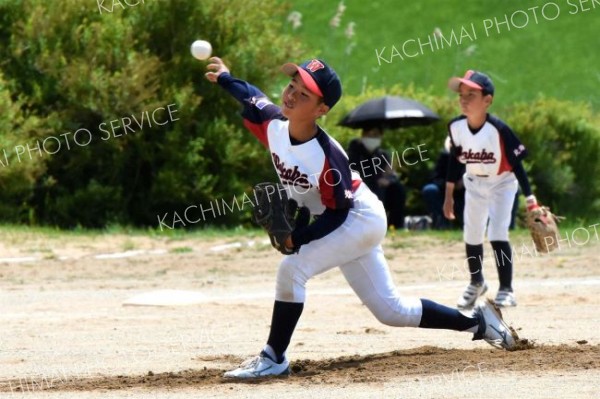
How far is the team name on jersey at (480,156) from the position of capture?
31.7ft

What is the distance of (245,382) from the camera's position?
20.6 feet

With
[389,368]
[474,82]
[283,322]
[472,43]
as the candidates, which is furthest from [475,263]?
[472,43]

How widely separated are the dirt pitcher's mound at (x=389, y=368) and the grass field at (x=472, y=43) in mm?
20794

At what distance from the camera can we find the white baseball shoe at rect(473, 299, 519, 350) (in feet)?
23.4

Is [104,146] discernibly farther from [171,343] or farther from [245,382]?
[245,382]

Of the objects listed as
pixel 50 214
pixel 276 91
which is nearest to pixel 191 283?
pixel 50 214

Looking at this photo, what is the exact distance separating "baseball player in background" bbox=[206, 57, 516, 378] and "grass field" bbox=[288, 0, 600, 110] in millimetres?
21163

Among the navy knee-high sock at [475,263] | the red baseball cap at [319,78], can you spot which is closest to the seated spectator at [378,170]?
the navy knee-high sock at [475,263]

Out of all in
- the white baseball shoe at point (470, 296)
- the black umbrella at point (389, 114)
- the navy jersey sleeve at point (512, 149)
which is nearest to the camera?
the navy jersey sleeve at point (512, 149)

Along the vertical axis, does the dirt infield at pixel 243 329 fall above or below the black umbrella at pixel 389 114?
below

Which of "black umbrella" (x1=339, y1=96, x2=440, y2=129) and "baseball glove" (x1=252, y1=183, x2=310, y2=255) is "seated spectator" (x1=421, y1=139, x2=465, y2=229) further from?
"baseball glove" (x1=252, y1=183, x2=310, y2=255)

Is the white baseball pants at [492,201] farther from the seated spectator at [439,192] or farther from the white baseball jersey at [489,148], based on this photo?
the seated spectator at [439,192]

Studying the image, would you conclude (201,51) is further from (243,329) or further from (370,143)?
(370,143)

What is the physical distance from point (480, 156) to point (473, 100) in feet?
1.47
